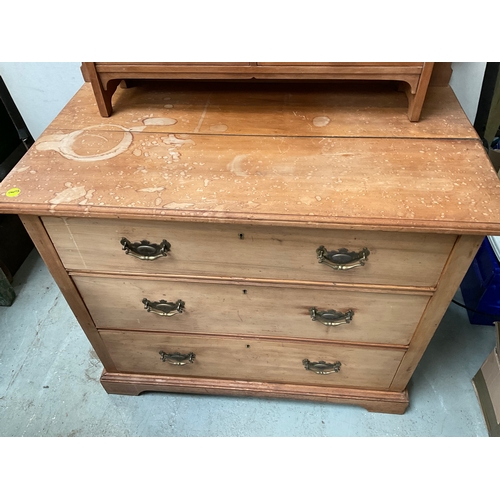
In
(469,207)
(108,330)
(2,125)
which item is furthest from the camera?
(2,125)

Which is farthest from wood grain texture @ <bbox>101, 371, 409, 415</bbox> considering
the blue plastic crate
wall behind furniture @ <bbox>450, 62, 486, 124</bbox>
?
wall behind furniture @ <bbox>450, 62, 486, 124</bbox>

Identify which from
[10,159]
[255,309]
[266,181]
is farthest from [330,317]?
[10,159]

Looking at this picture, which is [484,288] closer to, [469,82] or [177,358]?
[469,82]

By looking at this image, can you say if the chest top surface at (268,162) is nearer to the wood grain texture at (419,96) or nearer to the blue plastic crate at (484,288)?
the wood grain texture at (419,96)

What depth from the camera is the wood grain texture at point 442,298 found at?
0.86m

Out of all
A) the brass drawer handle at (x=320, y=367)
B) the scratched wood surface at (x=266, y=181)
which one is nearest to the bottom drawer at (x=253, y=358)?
the brass drawer handle at (x=320, y=367)

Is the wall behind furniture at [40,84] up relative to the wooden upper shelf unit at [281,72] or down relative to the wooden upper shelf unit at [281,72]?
down

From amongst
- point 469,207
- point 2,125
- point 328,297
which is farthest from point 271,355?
point 2,125

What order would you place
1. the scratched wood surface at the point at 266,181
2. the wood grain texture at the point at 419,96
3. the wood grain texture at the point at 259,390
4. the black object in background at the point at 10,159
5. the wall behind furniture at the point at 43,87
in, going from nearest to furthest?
the scratched wood surface at the point at 266,181 < the wood grain texture at the point at 419,96 < the wood grain texture at the point at 259,390 < the wall behind furniture at the point at 43,87 < the black object in background at the point at 10,159

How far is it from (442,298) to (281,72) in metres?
0.66

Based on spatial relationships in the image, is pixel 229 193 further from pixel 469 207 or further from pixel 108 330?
pixel 108 330

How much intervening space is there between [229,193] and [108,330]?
2.03ft

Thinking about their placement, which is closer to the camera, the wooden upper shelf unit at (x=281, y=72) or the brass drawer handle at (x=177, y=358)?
the wooden upper shelf unit at (x=281, y=72)

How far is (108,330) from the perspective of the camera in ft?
3.91
